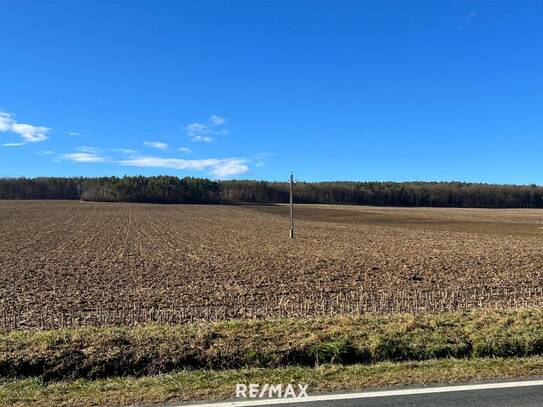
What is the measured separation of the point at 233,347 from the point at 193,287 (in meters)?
9.11

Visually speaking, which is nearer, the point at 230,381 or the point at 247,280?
the point at 230,381

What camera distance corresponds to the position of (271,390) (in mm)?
5836

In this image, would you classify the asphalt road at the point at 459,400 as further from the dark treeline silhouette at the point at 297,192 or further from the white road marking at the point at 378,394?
the dark treeline silhouette at the point at 297,192

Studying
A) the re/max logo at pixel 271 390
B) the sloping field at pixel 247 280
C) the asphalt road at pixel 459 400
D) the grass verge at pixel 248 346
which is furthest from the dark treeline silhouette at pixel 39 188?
the asphalt road at pixel 459 400

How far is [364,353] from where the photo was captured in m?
7.32

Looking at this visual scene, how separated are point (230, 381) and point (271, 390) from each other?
2.04 ft

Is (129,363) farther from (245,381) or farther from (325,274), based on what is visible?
(325,274)

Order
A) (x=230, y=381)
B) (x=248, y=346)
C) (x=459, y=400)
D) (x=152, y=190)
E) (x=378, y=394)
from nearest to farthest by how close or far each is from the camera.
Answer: (x=459, y=400) < (x=378, y=394) < (x=230, y=381) < (x=248, y=346) < (x=152, y=190)

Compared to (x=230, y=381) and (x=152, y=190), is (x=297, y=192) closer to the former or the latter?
(x=152, y=190)

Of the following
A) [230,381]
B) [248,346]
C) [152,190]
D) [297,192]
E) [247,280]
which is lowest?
[247,280]

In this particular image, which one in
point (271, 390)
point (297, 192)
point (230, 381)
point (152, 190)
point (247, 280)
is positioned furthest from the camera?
point (297, 192)

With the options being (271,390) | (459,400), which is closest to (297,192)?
(271,390)

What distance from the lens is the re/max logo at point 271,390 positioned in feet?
18.6

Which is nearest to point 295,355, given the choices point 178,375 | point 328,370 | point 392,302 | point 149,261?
point 328,370
